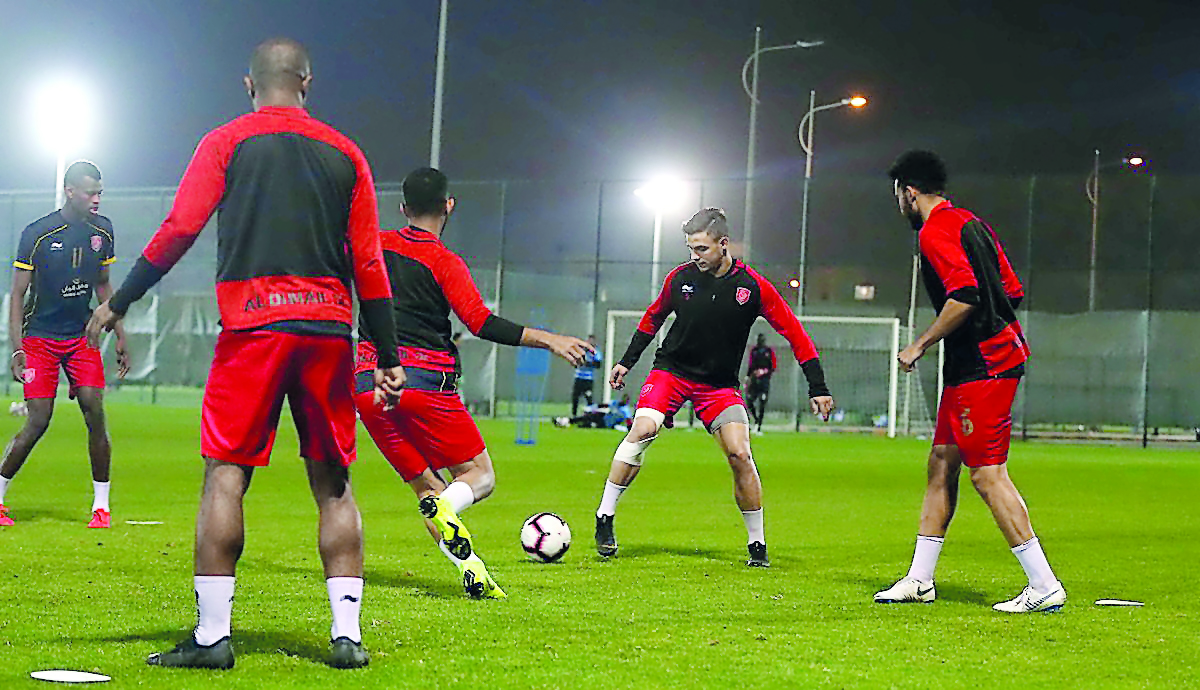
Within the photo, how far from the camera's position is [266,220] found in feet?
17.0

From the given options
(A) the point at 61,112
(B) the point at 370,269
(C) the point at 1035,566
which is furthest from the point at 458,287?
(A) the point at 61,112

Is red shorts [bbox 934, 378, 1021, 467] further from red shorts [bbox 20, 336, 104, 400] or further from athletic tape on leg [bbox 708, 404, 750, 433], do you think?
red shorts [bbox 20, 336, 104, 400]

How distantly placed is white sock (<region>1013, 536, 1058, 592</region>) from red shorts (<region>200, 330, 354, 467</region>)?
3.71 metres

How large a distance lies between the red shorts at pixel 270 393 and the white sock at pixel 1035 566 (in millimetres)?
3705

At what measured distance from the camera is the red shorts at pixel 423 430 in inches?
293

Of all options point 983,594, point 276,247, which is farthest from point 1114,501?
point 276,247

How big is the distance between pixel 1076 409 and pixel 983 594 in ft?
87.2

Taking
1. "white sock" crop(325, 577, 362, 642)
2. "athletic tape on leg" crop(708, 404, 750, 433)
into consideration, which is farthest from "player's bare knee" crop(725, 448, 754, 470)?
"white sock" crop(325, 577, 362, 642)

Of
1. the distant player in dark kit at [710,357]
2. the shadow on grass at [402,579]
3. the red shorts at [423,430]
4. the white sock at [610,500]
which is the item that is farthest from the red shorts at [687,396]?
the red shorts at [423,430]

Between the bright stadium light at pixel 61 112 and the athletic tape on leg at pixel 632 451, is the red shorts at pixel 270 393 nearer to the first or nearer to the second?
the athletic tape on leg at pixel 632 451

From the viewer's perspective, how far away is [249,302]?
16.9ft

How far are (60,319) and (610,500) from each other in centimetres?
385

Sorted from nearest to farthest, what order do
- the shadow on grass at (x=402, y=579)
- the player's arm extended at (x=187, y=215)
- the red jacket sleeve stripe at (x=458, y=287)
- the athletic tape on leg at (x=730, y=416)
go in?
1. the player's arm extended at (x=187, y=215)
2. the red jacket sleeve stripe at (x=458, y=287)
3. the shadow on grass at (x=402, y=579)
4. the athletic tape on leg at (x=730, y=416)

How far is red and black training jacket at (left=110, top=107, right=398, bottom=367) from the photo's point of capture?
514cm
